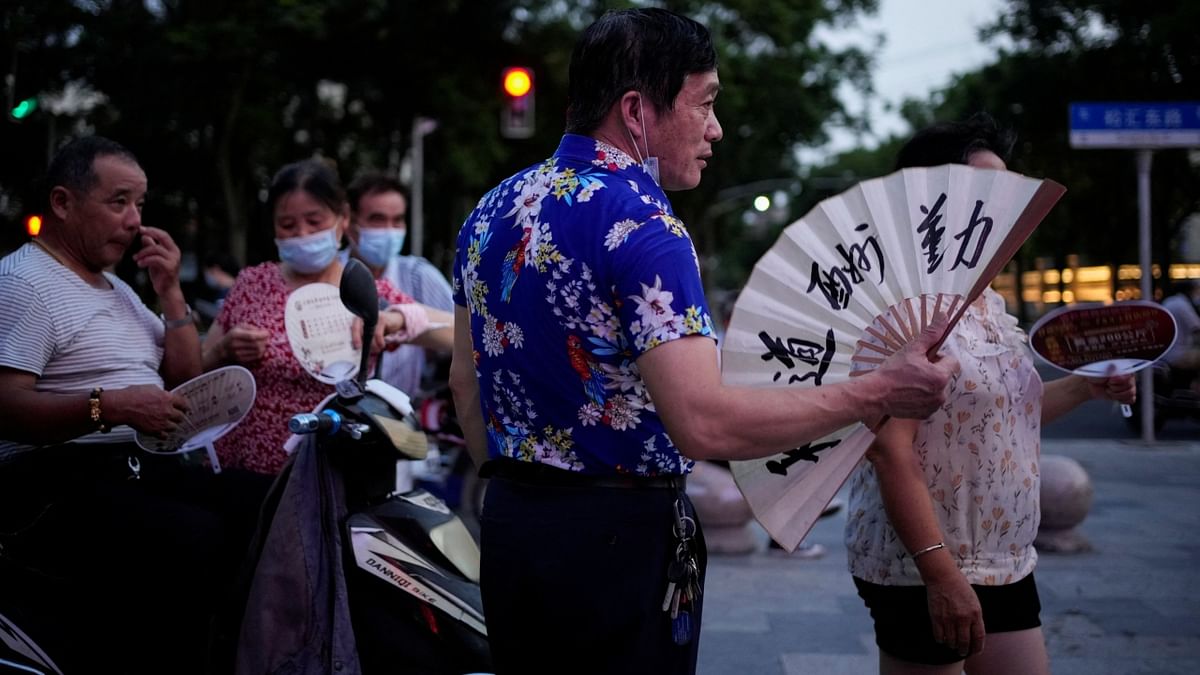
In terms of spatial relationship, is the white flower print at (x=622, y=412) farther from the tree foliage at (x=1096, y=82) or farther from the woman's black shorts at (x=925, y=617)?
the tree foliage at (x=1096, y=82)

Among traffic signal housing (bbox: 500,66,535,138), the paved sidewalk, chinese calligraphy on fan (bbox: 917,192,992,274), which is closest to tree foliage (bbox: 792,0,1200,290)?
traffic signal housing (bbox: 500,66,535,138)

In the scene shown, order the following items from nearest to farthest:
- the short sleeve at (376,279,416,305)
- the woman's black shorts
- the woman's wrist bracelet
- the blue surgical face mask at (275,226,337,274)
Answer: the woman's wrist bracelet → the woman's black shorts → the blue surgical face mask at (275,226,337,274) → the short sleeve at (376,279,416,305)

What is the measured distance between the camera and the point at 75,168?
3.28 meters

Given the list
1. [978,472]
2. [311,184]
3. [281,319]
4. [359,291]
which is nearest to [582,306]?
[978,472]

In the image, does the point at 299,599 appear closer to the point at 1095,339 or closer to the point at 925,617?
the point at 925,617

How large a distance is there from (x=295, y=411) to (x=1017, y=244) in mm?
2383

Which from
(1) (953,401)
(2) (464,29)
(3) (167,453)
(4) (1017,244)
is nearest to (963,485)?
(1) (953,401)

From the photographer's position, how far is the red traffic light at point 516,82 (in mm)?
12453

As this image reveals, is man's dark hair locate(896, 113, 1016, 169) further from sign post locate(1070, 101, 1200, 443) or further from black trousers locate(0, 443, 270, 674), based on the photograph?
sign post locate(1070, 101, 1200, 443)

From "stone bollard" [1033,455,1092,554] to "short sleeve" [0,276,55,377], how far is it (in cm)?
542

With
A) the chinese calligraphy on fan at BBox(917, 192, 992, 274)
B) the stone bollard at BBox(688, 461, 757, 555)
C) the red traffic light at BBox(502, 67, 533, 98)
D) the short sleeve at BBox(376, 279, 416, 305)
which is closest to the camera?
the chinese calligraphy on fan at BBox(917, 192, 992, 274)

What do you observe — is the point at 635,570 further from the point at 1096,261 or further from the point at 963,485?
the point at 1096,261

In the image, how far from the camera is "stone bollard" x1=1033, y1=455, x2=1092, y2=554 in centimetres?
675

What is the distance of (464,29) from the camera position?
72.6ft
